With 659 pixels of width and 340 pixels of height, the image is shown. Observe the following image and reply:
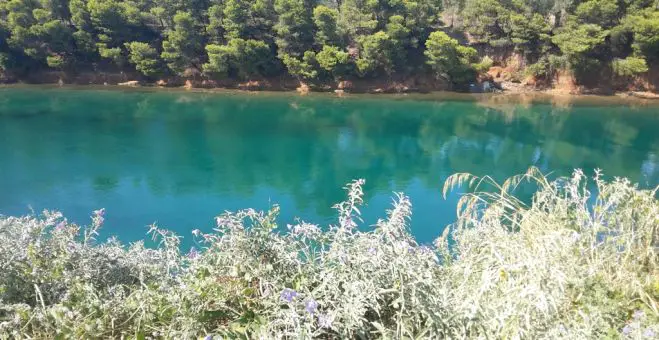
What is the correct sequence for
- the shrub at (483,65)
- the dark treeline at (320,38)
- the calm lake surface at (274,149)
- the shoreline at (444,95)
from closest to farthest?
the calm lake surface at (274,149), the shoreline at (444,95), the dark treeline at (320,38), the shrub at (483,65)

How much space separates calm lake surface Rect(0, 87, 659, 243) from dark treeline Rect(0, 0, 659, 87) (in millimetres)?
2051

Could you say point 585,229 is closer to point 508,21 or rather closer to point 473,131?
point 473,131

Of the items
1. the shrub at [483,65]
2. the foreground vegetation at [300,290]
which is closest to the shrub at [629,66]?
the shrub at [483,65]

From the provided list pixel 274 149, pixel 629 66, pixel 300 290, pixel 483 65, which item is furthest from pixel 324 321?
pixel 629 66

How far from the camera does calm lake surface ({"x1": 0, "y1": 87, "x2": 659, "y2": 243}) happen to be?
1255cm

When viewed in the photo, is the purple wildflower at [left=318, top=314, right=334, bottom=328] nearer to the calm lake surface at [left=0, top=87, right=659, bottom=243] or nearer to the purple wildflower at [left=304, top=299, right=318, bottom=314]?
the purple wildflower at [left=304, top=299, right=318, bottom=314]

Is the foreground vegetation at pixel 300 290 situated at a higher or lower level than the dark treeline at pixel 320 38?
lower

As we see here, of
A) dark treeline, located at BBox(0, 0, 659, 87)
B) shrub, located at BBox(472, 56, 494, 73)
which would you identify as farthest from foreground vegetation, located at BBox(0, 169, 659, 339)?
shrub, located at BBox(472, 56, 494, 73)

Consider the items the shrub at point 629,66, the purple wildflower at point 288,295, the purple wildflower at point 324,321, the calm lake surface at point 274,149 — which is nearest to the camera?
the purple wildflower at point 324,321

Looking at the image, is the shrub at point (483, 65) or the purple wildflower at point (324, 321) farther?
the shrub at point (483, 65)

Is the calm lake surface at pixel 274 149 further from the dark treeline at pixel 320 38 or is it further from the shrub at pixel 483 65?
the shrub at pixel 483 65

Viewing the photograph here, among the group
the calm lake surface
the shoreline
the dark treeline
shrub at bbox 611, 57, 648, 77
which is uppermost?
the dark treeline

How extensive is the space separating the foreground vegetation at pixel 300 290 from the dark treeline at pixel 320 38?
79.2 ft

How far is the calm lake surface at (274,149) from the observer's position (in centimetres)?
1255
